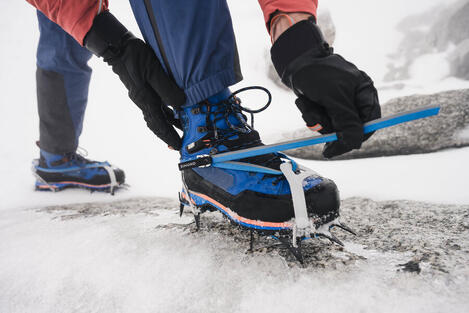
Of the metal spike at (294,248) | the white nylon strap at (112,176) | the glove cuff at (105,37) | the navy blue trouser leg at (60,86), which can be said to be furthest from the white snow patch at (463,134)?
the navy blue trouser leg at (60,86)

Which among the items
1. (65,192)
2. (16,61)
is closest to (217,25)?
(65,192)

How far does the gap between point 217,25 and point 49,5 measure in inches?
13.7

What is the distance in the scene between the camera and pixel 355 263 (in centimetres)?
36

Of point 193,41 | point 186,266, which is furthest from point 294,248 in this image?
point 193,41

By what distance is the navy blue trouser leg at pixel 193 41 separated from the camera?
1.60 ft

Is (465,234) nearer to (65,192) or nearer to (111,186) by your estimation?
(111,186)

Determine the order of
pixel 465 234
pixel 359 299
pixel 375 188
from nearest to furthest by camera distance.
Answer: pixel 359 299, pixel 465 234, pixel 375 188

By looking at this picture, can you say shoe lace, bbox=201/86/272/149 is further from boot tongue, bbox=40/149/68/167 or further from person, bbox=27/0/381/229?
boot tongue, bbox=40/149/68/167

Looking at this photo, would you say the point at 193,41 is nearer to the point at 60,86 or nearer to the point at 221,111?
the point at 221,111

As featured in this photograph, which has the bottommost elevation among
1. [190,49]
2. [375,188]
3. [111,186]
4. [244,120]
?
[375,188]

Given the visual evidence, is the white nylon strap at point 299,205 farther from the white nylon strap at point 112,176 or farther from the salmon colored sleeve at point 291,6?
the white nylon strap at point 112,176

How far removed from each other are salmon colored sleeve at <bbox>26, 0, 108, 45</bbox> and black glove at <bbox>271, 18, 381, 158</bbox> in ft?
1.36

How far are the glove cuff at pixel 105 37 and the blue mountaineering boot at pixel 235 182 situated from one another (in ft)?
0.65

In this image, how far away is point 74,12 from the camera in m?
0.52
